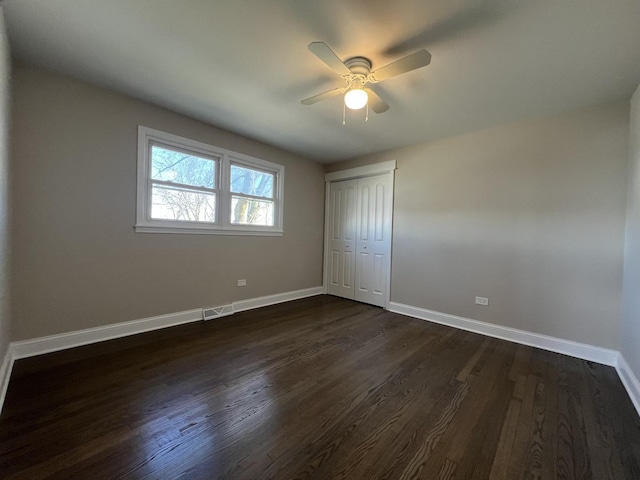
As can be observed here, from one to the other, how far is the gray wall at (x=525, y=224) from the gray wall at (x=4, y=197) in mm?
4226

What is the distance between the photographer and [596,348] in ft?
8.66

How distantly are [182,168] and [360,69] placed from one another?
2476mm

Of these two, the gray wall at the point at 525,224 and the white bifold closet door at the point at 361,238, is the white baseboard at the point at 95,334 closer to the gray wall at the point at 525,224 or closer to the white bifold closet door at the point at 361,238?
the white bifold closet door at the point at 361,238

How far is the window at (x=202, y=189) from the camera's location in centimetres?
307

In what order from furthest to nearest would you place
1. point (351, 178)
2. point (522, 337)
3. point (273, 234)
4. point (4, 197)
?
1. point (351, 178)
2. point (273, 234)
3. point (522, 337)
4. point (4, 197)

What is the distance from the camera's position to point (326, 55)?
1.78 meters

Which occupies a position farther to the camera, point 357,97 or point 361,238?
point 361,238

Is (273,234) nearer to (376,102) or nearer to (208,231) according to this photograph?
(208,231)

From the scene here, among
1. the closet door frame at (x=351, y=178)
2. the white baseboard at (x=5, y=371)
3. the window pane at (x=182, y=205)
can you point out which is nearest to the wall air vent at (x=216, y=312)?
the window pane at (x=182, y=205)

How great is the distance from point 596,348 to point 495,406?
1.72 meters

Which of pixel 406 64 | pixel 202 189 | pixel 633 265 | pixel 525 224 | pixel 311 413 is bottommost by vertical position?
pixel 311 413

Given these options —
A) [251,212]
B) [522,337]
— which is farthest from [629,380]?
[251,212]

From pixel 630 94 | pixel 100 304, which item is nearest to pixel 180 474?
pixel 100 304

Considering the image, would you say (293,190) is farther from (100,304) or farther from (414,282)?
(100,304)
